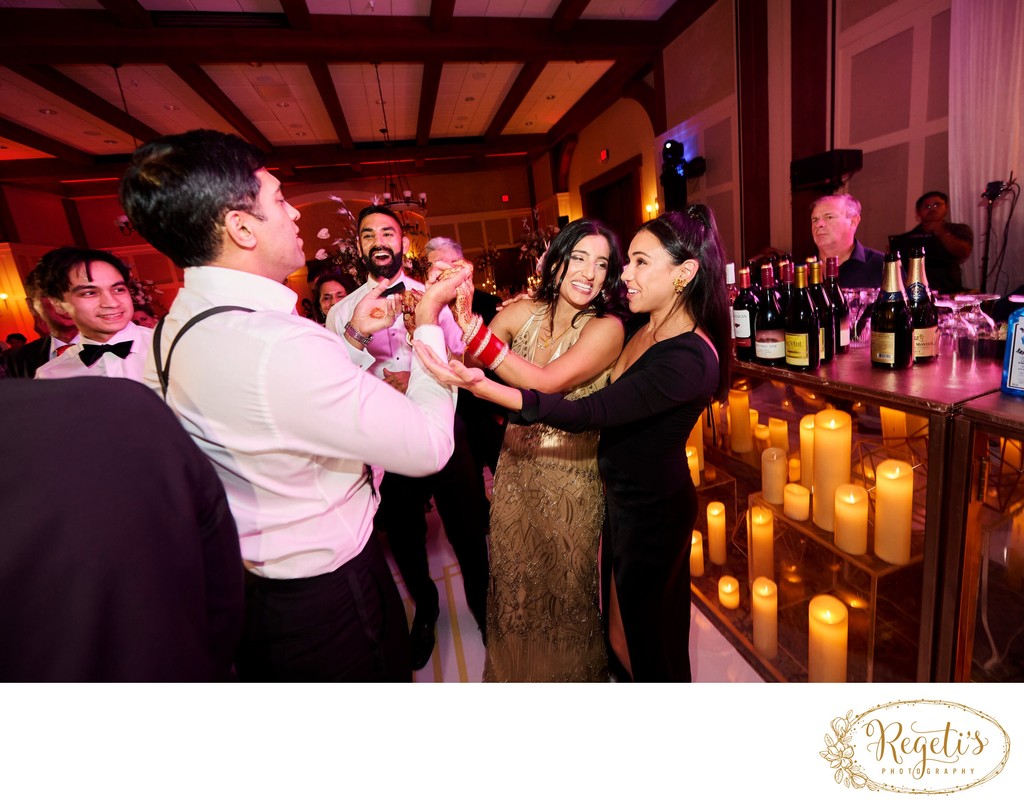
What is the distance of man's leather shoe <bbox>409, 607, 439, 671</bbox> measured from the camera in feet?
7.44

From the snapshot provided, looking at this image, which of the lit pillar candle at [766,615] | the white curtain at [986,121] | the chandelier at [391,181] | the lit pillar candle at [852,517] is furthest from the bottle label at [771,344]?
the chandelier at [391,181]

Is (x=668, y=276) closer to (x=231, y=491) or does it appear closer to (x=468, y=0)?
(x=231, y=491)

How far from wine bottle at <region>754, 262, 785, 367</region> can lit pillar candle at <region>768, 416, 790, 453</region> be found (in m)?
0.39

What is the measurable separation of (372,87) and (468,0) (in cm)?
277

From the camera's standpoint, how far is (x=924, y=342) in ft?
4.45

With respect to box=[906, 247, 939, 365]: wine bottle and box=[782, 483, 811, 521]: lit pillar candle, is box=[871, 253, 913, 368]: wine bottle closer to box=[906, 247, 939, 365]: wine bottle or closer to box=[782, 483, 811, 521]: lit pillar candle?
box=[906, 247, 939, 365]: wine bottle

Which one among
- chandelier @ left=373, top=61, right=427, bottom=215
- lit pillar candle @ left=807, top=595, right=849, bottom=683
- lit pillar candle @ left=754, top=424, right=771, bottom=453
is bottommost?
lit pillar candle @ left=807, top=595, right=849, bottom=683

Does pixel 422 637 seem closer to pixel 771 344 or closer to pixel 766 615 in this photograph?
pixel 766 615

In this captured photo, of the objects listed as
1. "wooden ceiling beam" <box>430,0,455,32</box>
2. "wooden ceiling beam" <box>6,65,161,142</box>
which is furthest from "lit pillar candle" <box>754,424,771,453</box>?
"wooden ceiling beam" <box>6,65,161,142</box>

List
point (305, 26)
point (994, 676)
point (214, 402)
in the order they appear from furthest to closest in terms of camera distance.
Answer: point (305, 26) → point (994, 676) → point (214, 402)

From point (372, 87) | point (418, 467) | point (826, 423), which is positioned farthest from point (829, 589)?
point (372, 87)

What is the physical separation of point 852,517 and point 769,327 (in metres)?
0.76

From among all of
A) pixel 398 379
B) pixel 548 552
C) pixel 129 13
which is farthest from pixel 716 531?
pixel 129 13

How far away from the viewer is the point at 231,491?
3.25ft
